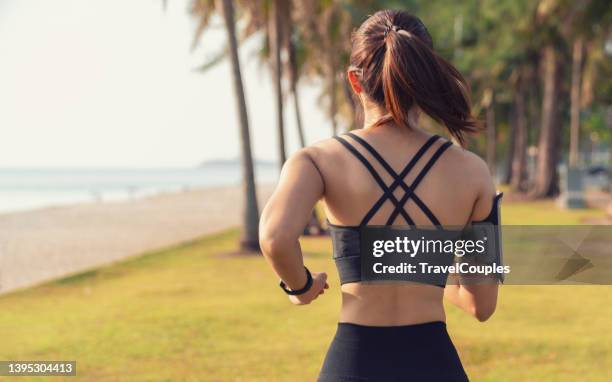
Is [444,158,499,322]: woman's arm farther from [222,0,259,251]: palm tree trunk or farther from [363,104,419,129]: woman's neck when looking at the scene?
[222,0,259,251]: palm tree trunk

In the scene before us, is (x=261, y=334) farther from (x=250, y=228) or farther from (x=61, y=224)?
(x=61, y=224)

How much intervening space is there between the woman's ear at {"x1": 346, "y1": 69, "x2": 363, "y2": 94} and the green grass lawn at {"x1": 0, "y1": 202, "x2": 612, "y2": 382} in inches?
196

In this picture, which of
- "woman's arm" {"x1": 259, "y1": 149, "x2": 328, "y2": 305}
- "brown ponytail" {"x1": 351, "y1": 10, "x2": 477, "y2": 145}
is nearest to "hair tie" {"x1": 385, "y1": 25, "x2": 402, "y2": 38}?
"brown ponytail" {"x1": 351, "y1": 10, "x2": 477, "y2": 145}

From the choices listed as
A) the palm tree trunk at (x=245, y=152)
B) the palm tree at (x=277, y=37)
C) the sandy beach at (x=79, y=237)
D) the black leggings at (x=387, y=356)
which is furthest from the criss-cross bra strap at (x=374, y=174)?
the palm tree at (x=277, y=37)

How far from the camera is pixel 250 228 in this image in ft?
56.3

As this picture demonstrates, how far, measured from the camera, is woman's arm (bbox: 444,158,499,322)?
6.94 feet

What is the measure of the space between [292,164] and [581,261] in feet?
3.93

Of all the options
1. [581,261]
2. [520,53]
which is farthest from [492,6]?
[581,261]

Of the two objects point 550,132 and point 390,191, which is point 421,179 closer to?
point 390,191

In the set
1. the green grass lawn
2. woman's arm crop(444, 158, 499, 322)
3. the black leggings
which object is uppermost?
woman's arm crop(444, 158, 499, 322)

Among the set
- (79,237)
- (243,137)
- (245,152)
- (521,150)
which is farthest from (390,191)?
(521,150)

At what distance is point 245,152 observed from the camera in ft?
56.0

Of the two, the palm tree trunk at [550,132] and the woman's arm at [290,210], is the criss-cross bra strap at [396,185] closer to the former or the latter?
the woman's arm at [290,210]

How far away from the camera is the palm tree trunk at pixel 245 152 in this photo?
54.3 feet
